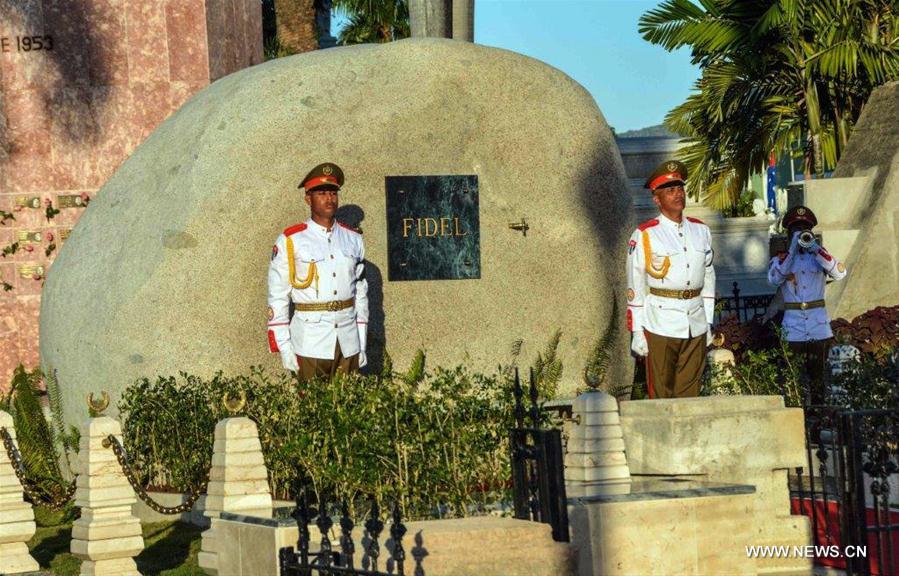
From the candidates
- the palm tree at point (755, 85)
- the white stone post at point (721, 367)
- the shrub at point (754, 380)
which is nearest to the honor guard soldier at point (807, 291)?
the shrub at point (754, 380)

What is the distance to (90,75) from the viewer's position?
16.9 metres

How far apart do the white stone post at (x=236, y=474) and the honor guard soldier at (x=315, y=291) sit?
8.86 ft

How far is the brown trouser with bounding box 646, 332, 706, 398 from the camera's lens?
36.9ft

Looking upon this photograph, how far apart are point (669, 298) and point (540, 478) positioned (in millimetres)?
3634

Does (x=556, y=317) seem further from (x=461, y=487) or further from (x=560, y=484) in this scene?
(x=560, y=484)

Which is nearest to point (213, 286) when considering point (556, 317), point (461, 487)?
point (556, 317)

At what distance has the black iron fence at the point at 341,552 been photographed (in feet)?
21.4

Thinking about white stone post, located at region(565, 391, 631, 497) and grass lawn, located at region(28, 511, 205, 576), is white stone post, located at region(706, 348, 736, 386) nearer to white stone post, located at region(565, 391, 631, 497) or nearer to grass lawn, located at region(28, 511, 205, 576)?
white stone post, located at region(565, 391, 631, 497)

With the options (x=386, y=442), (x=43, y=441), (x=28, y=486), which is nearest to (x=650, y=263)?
(x=386, y=442)

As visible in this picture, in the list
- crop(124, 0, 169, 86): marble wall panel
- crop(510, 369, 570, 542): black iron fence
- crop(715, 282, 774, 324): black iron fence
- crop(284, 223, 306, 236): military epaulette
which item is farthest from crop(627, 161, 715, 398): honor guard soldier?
crop(715, 282, 774, 324): black iron fence

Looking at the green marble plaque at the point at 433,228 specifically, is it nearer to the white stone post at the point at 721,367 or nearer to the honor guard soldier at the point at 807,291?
the white stone post at the point at 721,367

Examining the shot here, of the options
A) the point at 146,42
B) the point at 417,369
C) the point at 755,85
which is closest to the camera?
the point at 417,369

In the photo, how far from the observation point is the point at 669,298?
11.3 meters

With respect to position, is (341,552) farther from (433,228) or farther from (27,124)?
(27,124)
